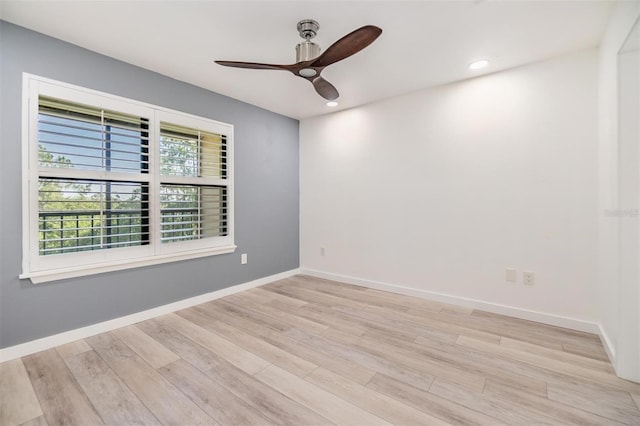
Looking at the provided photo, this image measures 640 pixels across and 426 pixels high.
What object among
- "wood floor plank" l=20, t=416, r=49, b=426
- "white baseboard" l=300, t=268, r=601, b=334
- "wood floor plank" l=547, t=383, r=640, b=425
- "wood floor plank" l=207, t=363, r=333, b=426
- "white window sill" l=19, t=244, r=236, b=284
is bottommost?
"wood floor plank" l=20, t=416, r=49, b=426

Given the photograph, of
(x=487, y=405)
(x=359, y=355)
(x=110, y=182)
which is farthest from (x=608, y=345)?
(x=110, y=182)

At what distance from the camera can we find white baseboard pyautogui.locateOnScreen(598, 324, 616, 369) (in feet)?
6.11

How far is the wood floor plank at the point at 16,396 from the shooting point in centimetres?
145

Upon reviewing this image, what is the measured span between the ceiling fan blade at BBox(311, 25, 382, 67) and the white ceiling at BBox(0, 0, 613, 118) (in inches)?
11.6

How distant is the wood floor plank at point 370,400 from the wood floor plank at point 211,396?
0.42 meters

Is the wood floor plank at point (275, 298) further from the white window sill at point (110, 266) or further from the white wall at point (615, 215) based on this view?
the white wall at point (615, 215)

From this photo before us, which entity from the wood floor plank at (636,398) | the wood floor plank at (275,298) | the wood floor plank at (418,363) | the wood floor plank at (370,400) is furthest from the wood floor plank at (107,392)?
the wood floor plank at (636,398)

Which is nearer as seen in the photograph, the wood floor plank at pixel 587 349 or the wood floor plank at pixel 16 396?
the wood floor plank at pixel 16 396

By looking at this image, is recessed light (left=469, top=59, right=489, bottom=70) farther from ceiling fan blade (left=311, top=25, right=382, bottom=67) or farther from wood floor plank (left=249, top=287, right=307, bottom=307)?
wood floor plank (left=249, top=287, right=307, bottom=307)

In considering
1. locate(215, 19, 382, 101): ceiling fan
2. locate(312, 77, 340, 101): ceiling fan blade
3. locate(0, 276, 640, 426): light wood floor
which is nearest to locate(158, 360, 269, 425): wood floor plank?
locate(0, 276, 640, 426): light wood floor

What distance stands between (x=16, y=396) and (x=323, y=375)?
180 centimetres

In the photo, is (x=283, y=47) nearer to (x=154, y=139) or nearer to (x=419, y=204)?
(x=154, y=139)

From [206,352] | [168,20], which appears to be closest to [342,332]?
[206,352]

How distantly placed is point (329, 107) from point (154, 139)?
215cm
